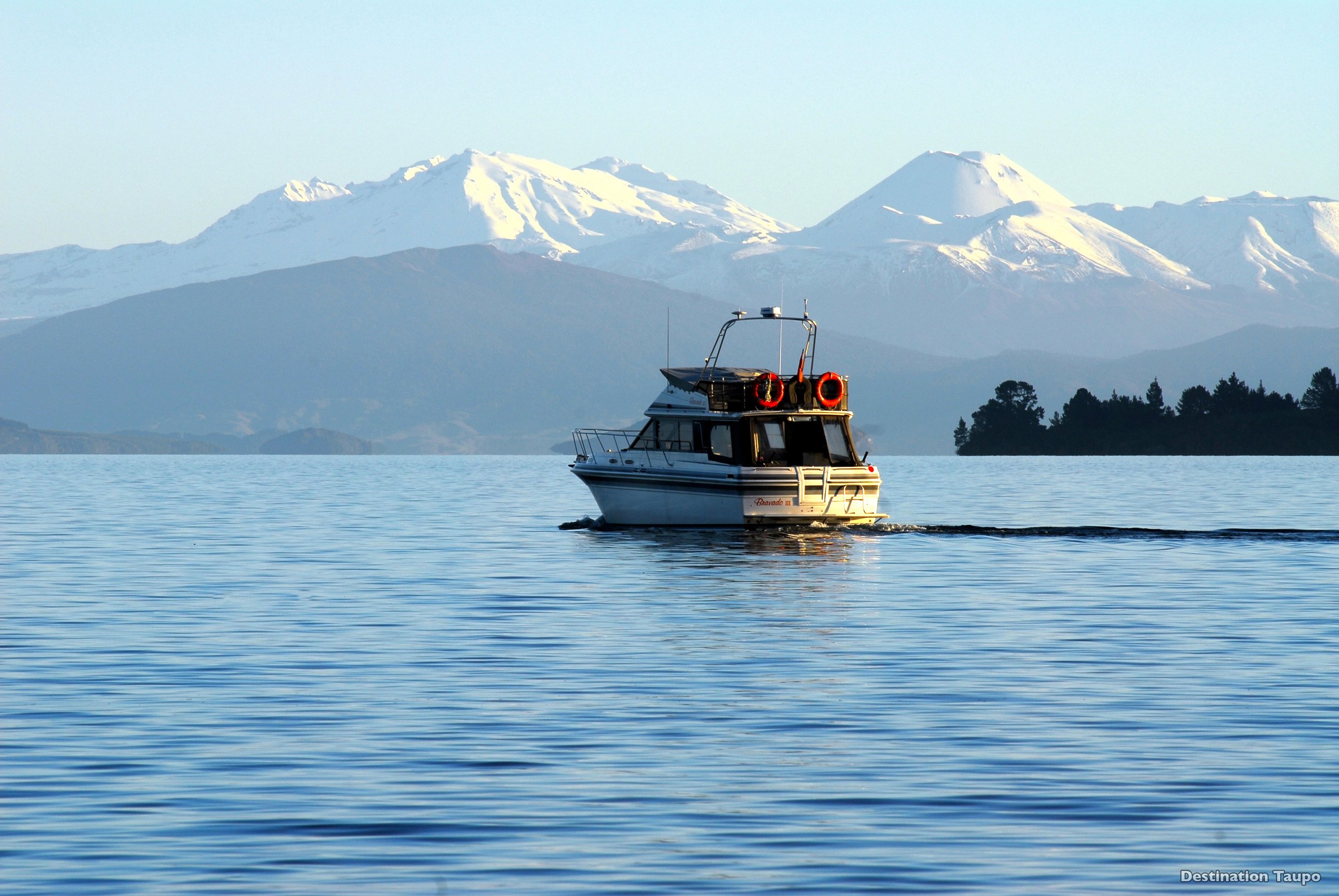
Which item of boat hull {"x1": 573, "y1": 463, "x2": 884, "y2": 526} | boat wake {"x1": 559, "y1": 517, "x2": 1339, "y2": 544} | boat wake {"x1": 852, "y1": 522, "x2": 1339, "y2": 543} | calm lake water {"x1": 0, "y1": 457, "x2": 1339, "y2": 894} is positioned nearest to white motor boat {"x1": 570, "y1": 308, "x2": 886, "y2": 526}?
boat hull {"x1": 573, "y1": 463, "x2": 884, "y2": 526}

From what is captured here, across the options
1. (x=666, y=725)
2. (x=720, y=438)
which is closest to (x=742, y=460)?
(x=720, y=438)

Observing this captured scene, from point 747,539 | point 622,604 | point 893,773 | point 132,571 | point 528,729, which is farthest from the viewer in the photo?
point 747,539

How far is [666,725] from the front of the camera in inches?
780

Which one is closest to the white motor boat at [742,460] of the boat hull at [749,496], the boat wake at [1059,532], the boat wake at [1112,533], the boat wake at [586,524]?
the boat hull at [749,496]

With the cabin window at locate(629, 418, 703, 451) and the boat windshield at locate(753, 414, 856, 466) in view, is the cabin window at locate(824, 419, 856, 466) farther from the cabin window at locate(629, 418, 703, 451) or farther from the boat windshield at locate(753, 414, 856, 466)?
the cabin window at locate(629, 418, 703, 451)

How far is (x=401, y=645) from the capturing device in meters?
27.2

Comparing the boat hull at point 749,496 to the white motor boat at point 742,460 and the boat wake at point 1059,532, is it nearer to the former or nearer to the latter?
the white motor boat at point 742,460

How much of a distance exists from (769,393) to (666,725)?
3332 centimetres

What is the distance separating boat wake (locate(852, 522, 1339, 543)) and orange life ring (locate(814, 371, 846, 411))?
12.2 ft

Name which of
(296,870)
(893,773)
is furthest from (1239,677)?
(296,870)

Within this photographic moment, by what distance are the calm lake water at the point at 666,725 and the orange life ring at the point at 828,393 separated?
9.20m

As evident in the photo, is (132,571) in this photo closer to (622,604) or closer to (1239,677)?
(622,604)

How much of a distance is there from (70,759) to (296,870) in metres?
5.03

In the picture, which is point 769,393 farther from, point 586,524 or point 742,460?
point 586,524
